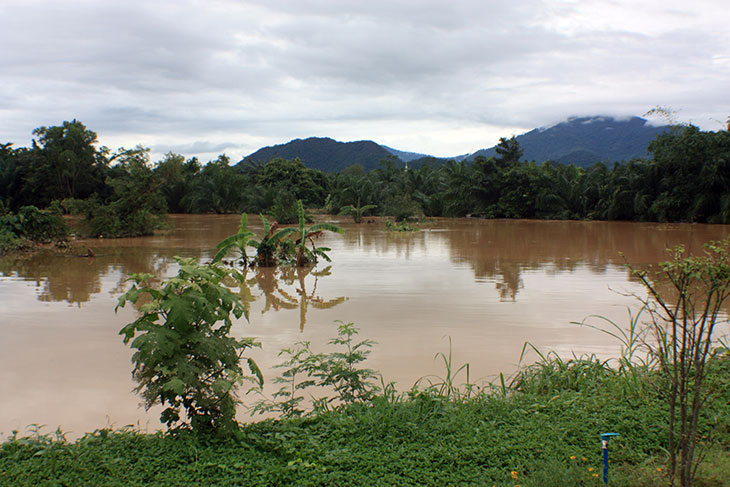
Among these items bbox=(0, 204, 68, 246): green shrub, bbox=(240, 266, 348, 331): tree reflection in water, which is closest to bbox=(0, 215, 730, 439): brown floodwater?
bbox=(240, 266, 348, 331): tree reflection in water

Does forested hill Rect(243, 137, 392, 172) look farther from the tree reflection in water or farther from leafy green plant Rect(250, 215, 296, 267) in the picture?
the tree reflection in water

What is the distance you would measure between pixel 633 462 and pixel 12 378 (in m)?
4.67

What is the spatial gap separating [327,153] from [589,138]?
68586 mm

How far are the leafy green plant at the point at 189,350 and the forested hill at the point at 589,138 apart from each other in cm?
12609

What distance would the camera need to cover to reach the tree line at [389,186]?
20.2m

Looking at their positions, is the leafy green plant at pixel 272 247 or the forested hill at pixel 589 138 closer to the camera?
the leafy green plant at pixel 272 247

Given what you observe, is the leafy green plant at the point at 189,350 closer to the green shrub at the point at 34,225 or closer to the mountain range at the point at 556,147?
the green shrub at the point at 34,225

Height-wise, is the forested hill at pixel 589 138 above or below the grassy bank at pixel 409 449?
above

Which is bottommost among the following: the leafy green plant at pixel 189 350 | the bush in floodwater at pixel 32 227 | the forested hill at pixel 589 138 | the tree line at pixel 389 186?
the leafy green plant at pixel 189 350

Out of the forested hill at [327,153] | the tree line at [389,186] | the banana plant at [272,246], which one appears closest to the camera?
the banana plant at [272,246]

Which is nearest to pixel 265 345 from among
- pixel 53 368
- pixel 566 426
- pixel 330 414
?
pixel 53 368

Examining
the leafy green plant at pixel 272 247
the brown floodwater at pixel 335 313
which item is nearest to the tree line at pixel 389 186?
the brown floodwater at pixel 335 313

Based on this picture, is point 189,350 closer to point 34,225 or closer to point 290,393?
point 290,393

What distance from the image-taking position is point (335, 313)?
24.3 feet
